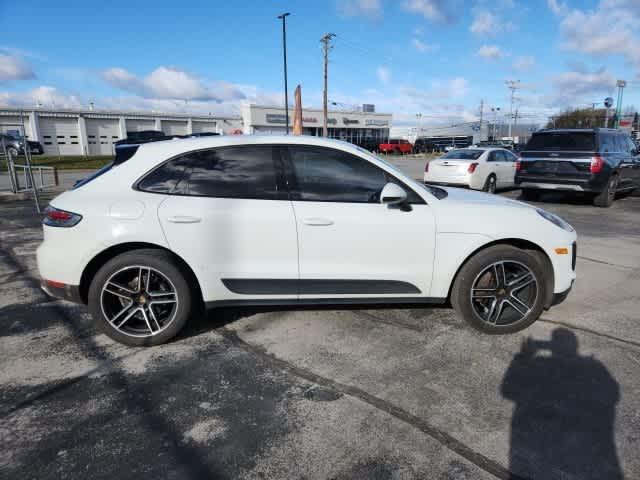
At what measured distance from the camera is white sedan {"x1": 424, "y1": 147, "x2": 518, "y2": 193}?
1193cm

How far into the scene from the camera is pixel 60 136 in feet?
158

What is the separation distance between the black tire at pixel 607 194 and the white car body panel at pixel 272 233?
8432mm

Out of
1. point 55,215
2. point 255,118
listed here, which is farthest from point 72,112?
point 55,215

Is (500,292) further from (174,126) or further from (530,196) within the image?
(174,126)

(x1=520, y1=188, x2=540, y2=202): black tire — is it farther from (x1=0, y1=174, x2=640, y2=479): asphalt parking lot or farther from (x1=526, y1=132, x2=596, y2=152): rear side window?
(x1=0, y1=174, x2=640, y2=479): asphalt parking lot

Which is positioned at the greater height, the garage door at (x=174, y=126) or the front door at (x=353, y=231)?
the garage door at (x=174, y=126)

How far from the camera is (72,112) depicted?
4838 cm

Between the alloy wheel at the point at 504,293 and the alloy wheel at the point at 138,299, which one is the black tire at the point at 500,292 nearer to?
the alloy wheel at the point at 504,293

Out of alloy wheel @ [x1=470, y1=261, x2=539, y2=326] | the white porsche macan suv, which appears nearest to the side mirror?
the white porsche macan suv

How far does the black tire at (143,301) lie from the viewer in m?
3.23

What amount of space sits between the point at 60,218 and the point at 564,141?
10479mm

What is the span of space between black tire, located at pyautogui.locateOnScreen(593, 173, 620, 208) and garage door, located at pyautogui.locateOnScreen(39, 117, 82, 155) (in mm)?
51935

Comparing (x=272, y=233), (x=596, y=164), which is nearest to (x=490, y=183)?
(x=596, y=164)

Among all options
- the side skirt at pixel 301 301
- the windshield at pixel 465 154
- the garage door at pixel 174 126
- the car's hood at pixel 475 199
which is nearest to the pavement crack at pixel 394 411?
the side skirt at pixel 301 301
